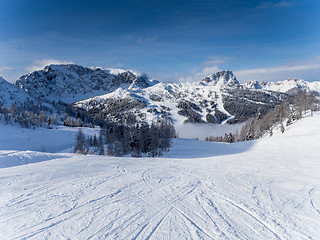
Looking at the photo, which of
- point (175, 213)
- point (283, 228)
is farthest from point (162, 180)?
point (283, 228)

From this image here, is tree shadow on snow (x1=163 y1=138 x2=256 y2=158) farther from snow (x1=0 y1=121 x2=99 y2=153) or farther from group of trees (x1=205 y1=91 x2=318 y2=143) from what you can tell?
snow (x1=0 y1=121 x2=99 y2=153)

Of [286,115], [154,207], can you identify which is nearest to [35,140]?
[154,207]

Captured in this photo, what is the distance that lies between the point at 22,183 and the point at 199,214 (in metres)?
9.05

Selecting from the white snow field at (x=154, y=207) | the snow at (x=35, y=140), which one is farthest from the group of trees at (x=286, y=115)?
the snow at (x=35, y=140)

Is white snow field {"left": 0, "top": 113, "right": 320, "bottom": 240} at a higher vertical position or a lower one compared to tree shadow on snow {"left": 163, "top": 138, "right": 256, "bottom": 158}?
higher

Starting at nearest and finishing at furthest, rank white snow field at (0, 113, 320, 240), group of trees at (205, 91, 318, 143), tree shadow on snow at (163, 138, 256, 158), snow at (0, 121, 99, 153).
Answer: white snow field at (0, 113, 320, 240)
tree shadow on snow at (163, 138, 256, 158)
group of trees at (205, 91, 318, 143)
snow at (0, 121, 99, 153)

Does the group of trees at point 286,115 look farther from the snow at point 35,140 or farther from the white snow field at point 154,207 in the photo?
the snow at point 35,140

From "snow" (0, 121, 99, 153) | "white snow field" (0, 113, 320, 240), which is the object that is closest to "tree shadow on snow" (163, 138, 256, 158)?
"white snow field" (0, 113, 320, 240)

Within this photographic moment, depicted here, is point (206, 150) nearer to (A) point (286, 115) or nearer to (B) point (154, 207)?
(B) point (154, 207)

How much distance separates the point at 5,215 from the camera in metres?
5.51

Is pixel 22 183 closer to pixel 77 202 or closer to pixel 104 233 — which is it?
pixel 77 202

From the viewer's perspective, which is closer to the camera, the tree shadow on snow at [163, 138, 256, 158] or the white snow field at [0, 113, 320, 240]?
the white snow field at [0, 113, 320, 240]

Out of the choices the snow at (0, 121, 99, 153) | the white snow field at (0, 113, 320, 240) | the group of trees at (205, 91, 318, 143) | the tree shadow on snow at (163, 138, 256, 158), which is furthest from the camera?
the snow at (0, 121, 99, 153)

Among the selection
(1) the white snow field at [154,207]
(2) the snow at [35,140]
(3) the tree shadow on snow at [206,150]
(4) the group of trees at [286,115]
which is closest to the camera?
(1) the white snow field at [154,207]
